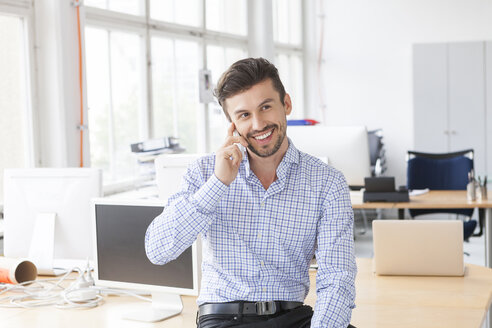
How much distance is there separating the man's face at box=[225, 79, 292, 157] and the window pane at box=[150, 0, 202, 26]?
3.66m

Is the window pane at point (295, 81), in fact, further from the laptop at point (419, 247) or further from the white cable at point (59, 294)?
the white cable at point (59, 294)

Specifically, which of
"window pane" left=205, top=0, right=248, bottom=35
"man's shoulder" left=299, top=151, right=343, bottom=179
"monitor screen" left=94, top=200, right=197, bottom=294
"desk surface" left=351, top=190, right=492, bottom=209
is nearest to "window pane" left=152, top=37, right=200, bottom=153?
"window pane" left=205, top=0, right=248, bottom=35

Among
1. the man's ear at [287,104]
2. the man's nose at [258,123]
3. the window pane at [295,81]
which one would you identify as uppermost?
the window pane at [295,81]

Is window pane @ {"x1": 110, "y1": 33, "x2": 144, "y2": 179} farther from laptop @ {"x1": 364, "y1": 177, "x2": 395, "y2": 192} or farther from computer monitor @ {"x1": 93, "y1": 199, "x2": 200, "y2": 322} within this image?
computer monitor @ {"x1": 93, "y1": 199, "x2": 200, "y2": 322}

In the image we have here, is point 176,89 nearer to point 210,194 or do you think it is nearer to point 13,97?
point 13,97

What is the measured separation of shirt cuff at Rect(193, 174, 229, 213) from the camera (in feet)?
6.14

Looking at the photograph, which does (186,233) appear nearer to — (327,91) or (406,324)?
(406,324)

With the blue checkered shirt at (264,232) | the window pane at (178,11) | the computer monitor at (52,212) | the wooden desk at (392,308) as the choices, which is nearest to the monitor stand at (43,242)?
the computer monitor at (52,212)

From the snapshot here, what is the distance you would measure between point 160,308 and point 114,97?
9.78ft

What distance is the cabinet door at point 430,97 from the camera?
766 cm

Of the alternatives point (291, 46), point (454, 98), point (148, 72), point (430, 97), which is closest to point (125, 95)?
point (148, 72)

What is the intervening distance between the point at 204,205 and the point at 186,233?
4.1 inches

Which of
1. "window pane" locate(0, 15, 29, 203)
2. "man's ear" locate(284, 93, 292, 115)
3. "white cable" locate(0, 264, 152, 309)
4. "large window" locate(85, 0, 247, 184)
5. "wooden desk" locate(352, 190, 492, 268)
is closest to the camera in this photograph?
"man's ear" locate(284, 93, 292, 115)

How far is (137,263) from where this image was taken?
7.36 feet
